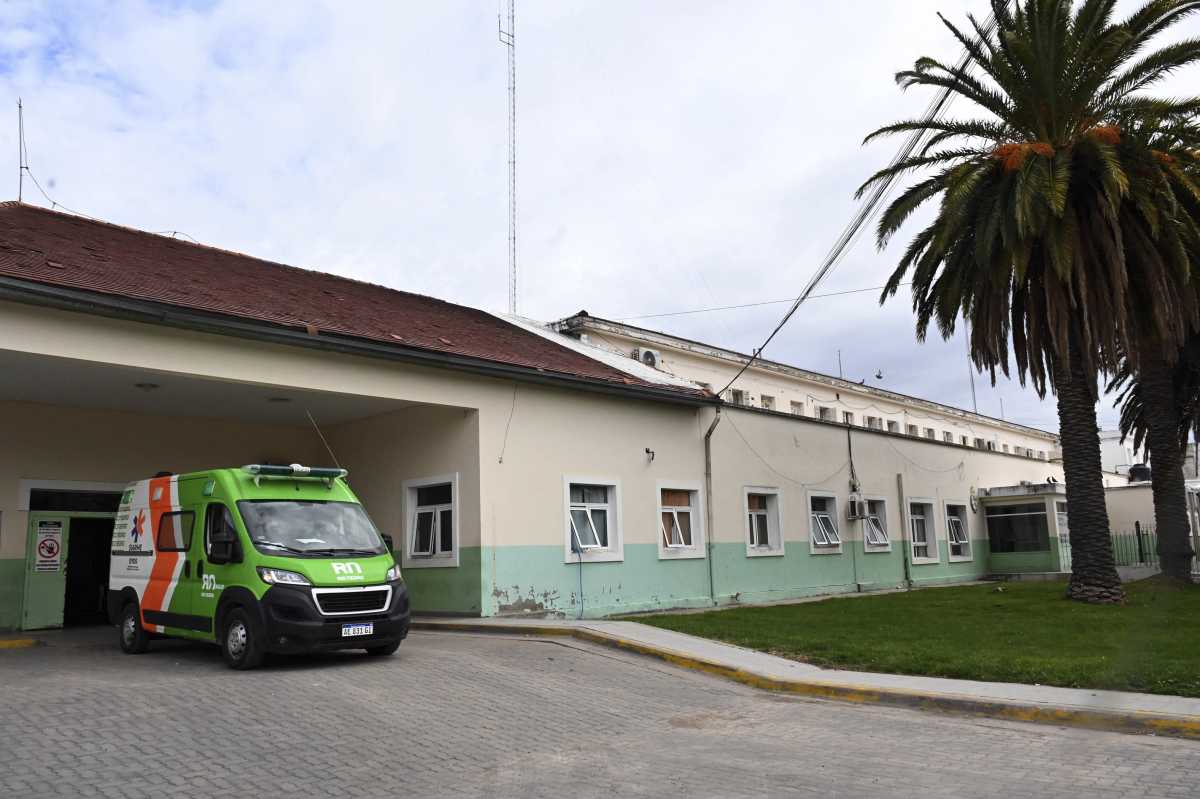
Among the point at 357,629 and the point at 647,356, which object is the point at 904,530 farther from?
the point at 357,629

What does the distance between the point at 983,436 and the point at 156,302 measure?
50.0m

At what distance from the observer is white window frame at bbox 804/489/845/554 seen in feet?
79.6

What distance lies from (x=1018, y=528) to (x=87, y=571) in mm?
27408

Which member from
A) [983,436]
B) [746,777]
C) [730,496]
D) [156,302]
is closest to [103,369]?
[156,302]

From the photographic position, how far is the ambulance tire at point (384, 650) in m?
11.8

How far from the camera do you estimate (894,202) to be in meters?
19.3

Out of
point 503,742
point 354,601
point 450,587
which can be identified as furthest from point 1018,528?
point 503,742

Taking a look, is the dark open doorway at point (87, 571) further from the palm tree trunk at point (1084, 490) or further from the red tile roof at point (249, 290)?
the palm tree trunk at point (1084, 490)

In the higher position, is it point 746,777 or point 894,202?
point 894,202

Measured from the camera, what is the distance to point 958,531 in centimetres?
3105

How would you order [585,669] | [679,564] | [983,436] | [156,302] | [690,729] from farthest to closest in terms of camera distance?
[983,436] < [679,564] < [156,302] < [585,669] < [690,729]

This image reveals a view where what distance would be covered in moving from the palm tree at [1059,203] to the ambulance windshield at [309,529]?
12.0m

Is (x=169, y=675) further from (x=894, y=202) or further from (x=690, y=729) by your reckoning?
(x=894, y=202)

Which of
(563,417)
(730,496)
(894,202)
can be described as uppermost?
(894,202)
